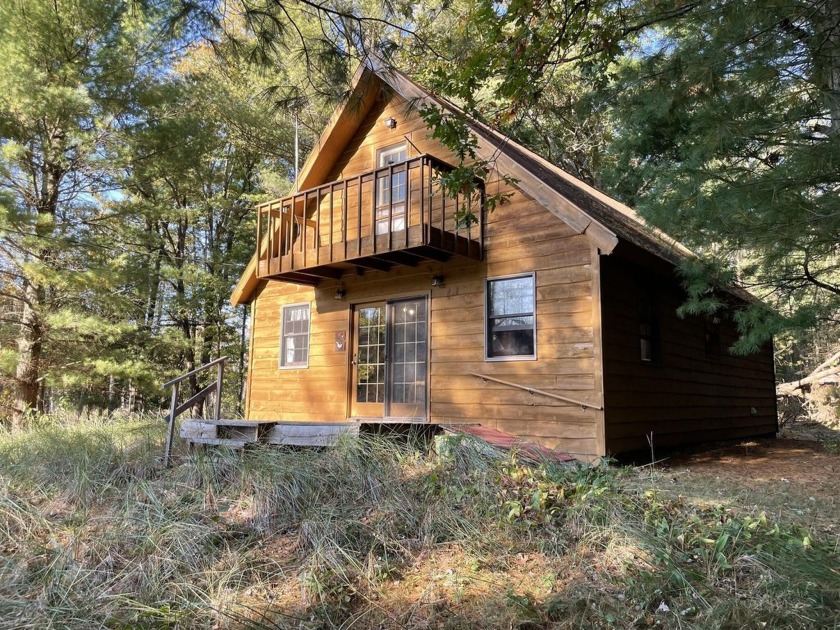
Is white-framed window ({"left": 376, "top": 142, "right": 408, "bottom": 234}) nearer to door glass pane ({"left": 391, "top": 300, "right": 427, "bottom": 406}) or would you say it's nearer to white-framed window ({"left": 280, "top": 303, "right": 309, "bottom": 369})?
door glass pane ({"left": 391, "top": 300, "right": 427, "bottom": 406})

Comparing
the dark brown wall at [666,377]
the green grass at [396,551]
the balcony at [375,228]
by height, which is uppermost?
the balcony at [375,228]

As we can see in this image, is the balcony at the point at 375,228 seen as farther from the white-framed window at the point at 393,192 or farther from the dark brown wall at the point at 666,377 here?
the dark brown wall at the point at 666,377

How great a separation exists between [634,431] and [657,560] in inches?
157

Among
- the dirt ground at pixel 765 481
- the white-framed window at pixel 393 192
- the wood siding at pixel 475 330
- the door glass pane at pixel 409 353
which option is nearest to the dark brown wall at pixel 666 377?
the wood siding at pixel 475 330

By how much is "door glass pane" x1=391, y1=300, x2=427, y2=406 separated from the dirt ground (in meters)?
3.64

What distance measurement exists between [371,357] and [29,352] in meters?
7.61

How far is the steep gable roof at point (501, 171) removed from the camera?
634 cm

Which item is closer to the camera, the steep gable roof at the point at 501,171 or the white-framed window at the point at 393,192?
the steep gable roof at the point at 501,171

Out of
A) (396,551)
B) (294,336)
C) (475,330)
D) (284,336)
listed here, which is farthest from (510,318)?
(284,336)

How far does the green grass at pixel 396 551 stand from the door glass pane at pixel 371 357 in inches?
126

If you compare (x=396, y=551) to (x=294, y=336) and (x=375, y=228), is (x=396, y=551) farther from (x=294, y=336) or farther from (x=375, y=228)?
(x=294, y=336)

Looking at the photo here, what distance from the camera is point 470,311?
846 cm

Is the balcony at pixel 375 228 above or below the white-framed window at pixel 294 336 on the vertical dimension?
above

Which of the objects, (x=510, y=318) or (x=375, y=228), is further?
(x=375, y=228)
